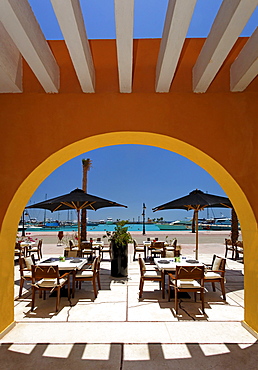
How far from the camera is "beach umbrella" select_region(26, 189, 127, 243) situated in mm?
7920

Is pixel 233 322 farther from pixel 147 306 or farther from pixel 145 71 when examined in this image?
pixel 145 71

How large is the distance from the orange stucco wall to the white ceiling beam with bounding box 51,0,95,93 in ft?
1.54

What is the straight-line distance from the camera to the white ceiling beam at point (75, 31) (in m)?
2.32

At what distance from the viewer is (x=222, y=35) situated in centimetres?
266

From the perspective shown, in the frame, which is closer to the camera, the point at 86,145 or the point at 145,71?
the point at 145,71

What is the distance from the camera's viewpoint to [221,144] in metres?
3.86

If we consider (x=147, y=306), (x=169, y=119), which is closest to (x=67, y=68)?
(x=169, y=119)

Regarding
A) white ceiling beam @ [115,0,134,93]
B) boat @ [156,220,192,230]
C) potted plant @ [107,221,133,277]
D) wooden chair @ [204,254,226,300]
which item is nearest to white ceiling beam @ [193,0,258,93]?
white ceiling beam @ [115,0,134,93]

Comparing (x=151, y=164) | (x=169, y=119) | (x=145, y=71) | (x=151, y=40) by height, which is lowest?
(x=169, y=119)

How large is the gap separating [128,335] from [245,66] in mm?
3950

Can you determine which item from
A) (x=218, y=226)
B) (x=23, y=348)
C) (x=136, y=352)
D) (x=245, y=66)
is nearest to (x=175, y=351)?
(x=136, y=352)

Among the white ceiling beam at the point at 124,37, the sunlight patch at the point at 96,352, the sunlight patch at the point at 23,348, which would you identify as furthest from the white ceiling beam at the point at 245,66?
the sunlight patch at the point at 23,348

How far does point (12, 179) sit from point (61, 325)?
2.41 m

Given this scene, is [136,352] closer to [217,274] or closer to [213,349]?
[213,349]
